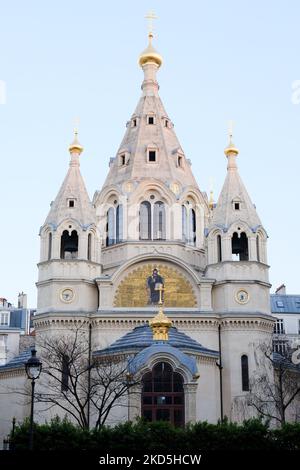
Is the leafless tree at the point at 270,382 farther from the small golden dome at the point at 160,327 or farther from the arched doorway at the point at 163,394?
the small golden dome at the point at 160,327

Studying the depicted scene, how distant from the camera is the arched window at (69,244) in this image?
169ft

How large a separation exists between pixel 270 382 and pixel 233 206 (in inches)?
470

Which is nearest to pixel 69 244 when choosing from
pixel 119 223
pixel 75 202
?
pixel 75 202

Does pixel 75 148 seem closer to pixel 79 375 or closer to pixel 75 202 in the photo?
pixel 75 202

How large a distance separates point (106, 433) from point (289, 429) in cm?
767

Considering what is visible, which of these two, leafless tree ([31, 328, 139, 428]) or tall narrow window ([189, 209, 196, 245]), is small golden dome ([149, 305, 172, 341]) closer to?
leafless tree ([31, 328, 139, 428])

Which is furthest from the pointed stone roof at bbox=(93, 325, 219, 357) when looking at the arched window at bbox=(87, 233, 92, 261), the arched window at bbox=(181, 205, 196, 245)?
the arched window at bbox=(181, 205, 196, 245)

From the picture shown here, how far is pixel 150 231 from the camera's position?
5419 centimetres

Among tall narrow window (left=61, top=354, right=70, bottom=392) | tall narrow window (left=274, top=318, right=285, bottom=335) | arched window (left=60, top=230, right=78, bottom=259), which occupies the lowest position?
tall narrow window (left=61, top=354, right=70, bottom=392)

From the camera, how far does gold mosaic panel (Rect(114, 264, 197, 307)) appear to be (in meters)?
50.0

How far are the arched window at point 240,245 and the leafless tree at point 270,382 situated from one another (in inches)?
255

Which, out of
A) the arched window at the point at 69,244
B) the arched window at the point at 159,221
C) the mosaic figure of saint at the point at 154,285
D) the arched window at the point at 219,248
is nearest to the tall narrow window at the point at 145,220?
the arched window at the point at 159,221

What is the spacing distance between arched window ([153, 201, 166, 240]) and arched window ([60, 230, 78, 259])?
557 centimetres

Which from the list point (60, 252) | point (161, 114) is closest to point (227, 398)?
point (60, 252)
